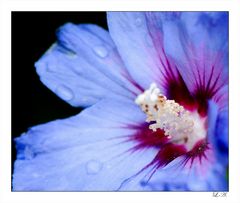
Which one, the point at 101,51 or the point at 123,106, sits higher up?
the point at 101,51

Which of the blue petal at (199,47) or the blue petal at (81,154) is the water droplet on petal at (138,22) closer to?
the blue petal at (199,47)

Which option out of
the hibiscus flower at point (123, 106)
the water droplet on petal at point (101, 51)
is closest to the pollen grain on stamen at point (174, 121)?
the hibiscus flower at point (123, 106)

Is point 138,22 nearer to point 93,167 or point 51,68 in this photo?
point 51,68

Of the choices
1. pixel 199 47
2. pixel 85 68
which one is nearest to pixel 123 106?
pixel 85 68

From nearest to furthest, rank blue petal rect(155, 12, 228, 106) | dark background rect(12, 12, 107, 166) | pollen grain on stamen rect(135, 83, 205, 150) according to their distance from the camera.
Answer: blue petal rect(155, 12, 228, 106), pollen grain on stamen rect(135, 83, 205, 150), dark background rect(12, 12, 107, 166)

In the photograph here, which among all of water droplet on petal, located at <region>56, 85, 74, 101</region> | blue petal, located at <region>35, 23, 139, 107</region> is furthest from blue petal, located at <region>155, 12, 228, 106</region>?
water droplet on petal, located at <region>56, 85, 74, 101</region>

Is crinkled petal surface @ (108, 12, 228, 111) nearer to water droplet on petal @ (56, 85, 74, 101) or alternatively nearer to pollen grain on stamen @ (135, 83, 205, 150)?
pollen grain on stamen @ (135, 83, 205, 150)
